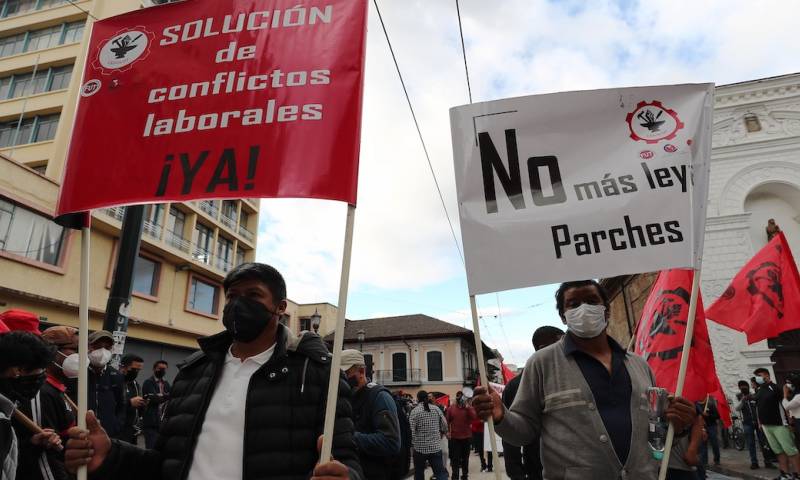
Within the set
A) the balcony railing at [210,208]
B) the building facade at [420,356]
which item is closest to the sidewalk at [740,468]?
the balcony railing at [210,208]

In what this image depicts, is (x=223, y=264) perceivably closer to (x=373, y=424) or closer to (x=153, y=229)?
(x=153, y=229)

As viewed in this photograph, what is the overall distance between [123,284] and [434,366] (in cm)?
3750

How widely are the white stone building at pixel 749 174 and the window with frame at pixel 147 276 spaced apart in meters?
20.9

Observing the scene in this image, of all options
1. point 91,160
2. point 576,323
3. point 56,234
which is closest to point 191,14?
point 91,160

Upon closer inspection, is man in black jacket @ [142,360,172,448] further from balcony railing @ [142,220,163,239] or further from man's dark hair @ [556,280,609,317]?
balcony railing @ [142,220,163,239]

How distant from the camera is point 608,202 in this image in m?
2.53

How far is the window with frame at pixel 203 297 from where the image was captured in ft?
73.2

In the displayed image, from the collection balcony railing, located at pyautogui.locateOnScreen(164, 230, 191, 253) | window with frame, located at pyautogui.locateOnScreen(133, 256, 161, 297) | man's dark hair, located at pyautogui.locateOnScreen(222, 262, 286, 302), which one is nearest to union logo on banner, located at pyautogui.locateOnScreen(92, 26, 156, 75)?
man's dark hair, located at pyautogui.locateOnScreen(222, 262, 286, 302)

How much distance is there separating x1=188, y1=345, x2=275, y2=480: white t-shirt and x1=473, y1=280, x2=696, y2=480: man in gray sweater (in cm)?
105

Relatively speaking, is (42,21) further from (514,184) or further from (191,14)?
(514,184)

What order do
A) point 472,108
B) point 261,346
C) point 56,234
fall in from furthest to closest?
point 56,234 → point 472,108 → point 261,346

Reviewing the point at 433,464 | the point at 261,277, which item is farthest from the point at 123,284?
the point at 433,464

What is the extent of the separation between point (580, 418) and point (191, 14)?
9.61 ft

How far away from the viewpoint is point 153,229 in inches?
798
